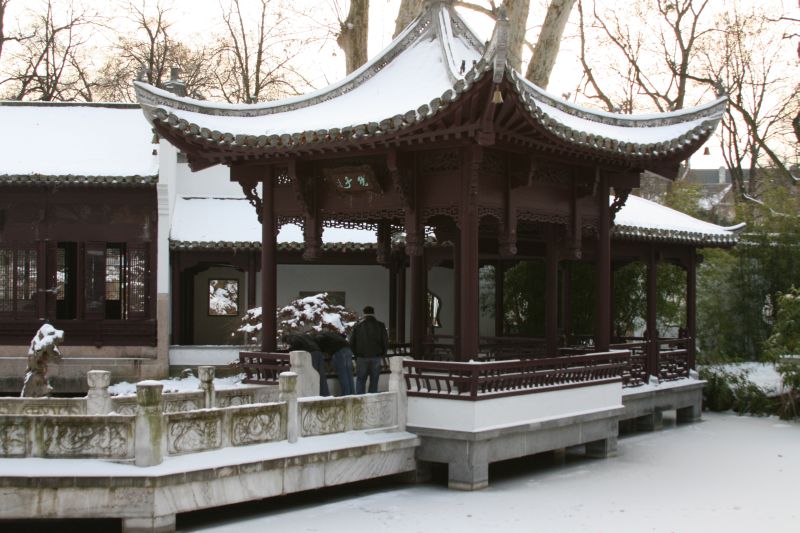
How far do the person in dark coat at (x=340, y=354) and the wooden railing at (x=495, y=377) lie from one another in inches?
28.8

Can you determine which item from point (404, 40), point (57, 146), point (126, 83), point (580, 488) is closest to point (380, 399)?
point (580, 488)

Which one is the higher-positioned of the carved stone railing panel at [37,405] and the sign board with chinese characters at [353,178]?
the sign board with chinese characters at [353,178]

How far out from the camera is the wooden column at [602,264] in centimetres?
1250

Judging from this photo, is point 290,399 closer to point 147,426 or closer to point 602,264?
point 147,426

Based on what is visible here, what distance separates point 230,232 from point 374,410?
928 centimetres

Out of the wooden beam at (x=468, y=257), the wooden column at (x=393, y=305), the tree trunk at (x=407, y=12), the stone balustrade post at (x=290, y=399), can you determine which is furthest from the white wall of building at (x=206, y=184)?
the stone balustrade post at (x=290, y=399)

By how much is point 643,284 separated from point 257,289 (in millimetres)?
7563

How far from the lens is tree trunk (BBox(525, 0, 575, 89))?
18797mm

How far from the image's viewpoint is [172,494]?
26.5ft

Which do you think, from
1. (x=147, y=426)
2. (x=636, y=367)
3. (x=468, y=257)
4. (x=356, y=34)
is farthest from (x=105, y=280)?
(x=147, y=426)

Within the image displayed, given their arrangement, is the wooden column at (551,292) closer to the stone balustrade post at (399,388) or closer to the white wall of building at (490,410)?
the white wall of building at (490,410)

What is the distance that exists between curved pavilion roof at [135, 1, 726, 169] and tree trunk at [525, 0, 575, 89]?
616 cm

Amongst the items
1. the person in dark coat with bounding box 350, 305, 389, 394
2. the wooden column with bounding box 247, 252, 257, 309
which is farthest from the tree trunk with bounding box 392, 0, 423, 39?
the person in dark coat with bounding box 350, 305, 389, 394

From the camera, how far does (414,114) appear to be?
9.71m
